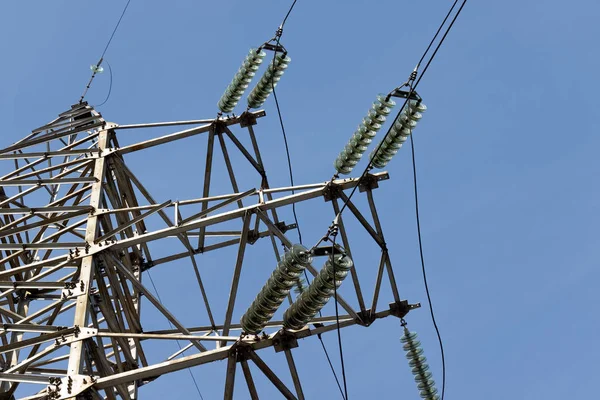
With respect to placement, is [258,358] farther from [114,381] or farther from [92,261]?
[92,261]

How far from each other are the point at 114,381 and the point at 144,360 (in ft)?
16.8

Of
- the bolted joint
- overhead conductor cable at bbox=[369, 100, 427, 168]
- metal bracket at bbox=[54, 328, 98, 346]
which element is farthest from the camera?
overhead conductor cable at bbox=[369, 100, 427, 168]

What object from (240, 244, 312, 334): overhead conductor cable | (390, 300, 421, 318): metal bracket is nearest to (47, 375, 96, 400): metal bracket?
(240, 244, 312, 334): overhead conductor cable

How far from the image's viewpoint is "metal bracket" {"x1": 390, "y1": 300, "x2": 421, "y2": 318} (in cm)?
1627

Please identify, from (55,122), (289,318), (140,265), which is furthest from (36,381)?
(55,122)

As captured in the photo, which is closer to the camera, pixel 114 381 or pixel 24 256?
pixel 114 381

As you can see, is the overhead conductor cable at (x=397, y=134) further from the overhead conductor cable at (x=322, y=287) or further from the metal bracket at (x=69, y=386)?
the metal bracket at (x=69, y=386)

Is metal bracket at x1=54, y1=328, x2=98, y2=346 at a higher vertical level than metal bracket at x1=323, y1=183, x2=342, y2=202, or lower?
lower

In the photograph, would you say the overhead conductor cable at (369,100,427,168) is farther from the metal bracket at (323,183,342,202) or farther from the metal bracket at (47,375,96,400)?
the metal bracket at (47,375,96,400)

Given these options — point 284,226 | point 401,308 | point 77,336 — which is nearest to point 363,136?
point 401,308

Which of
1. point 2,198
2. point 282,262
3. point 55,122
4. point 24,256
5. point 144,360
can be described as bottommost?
point 282,262

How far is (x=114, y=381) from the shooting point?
13.7 meters

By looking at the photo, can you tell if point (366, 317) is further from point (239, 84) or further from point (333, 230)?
point (239, 84)

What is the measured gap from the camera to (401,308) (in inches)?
642
